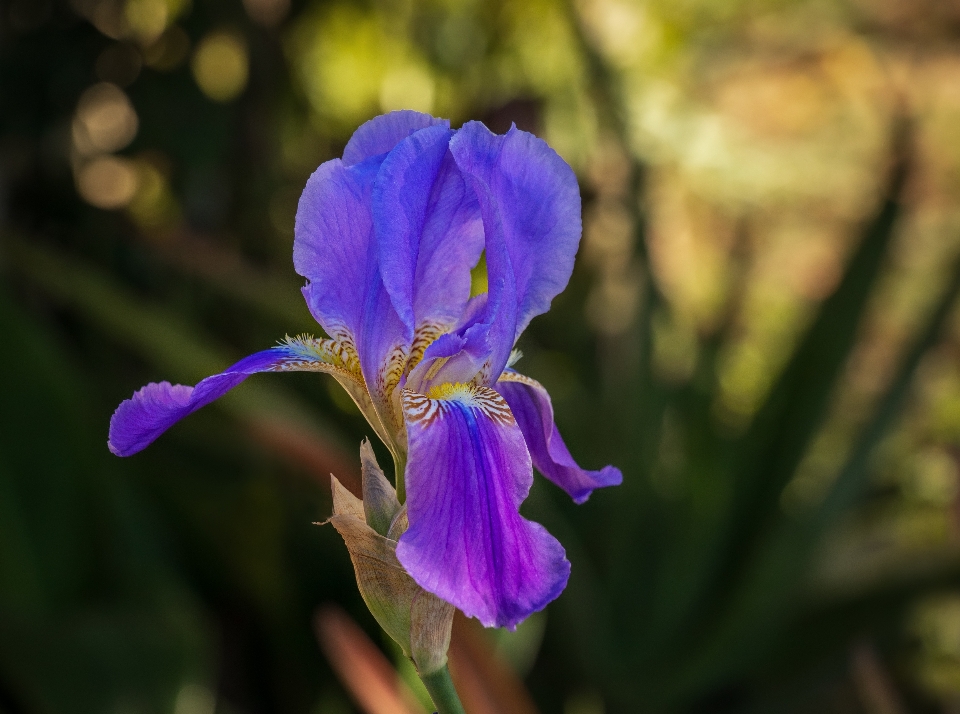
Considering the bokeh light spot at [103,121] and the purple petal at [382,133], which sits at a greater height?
the bokeh light spot at [103,121]

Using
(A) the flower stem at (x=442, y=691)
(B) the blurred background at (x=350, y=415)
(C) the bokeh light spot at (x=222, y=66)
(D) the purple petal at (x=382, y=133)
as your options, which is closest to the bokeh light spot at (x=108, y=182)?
(B) the blurred background at (x=350, y=415)

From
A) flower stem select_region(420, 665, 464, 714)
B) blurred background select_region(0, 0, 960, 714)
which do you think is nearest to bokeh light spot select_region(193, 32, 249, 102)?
blurred background select_region(0, 0, 960, 714)

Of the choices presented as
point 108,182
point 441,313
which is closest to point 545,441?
point 441,313

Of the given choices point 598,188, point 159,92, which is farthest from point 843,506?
point 159,92

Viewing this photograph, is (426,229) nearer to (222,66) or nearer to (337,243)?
(337,243)

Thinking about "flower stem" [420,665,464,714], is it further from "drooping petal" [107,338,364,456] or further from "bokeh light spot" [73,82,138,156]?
"bokeh light spot" [73,82,138,156]

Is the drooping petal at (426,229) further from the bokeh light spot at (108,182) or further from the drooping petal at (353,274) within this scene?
the bokeh light spot at (108,182)
